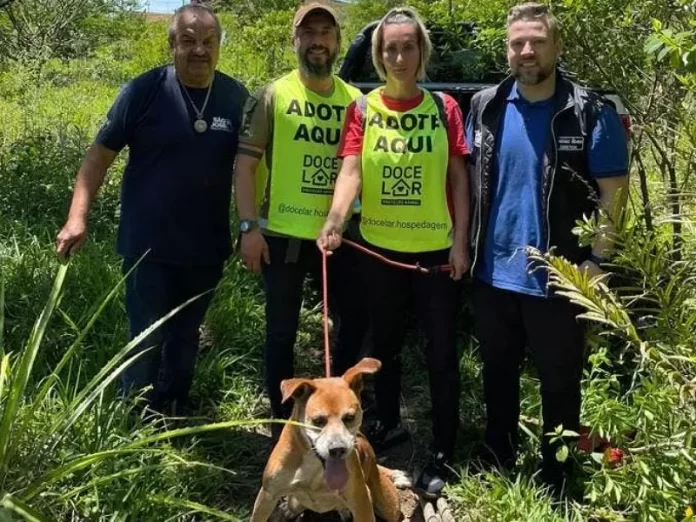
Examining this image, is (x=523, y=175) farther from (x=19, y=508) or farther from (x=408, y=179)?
(x=19, y=508)

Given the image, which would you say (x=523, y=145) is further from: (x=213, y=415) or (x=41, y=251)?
(x=41, y=251)

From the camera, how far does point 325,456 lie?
9.52 feet

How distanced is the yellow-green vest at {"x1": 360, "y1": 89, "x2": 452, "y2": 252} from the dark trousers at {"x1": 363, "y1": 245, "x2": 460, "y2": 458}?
0.30 ft

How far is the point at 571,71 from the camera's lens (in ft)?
13.7

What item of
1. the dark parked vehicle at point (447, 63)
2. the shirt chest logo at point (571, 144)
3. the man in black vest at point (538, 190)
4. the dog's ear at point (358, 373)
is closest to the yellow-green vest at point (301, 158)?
the man in black vest at point (538, 190)

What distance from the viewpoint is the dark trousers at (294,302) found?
3791 millimetres

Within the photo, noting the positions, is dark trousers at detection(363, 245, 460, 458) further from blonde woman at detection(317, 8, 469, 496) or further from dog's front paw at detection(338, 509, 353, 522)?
dog's front paw at detection(338, 509, 353, 522)

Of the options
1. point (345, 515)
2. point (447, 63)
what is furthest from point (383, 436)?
point (447, 63)

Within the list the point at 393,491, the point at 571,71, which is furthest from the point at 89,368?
the point at 571,71

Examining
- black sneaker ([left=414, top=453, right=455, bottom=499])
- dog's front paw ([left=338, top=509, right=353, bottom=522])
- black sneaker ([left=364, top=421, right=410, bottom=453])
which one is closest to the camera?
dog's front paw ([left=338, top=509, right=353, bottom=522])

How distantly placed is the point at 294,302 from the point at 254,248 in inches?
14.9

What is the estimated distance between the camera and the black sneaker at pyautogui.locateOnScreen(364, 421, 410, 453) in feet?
13.7

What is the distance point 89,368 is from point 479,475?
2.27 meters

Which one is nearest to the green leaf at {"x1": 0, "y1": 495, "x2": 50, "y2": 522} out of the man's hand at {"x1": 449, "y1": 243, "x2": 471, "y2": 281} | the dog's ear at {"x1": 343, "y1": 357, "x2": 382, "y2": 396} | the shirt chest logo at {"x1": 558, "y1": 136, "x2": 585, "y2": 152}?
the dog's ear at {"x1": 343, "y1": 357, "x2": 382, "y2": 396}
